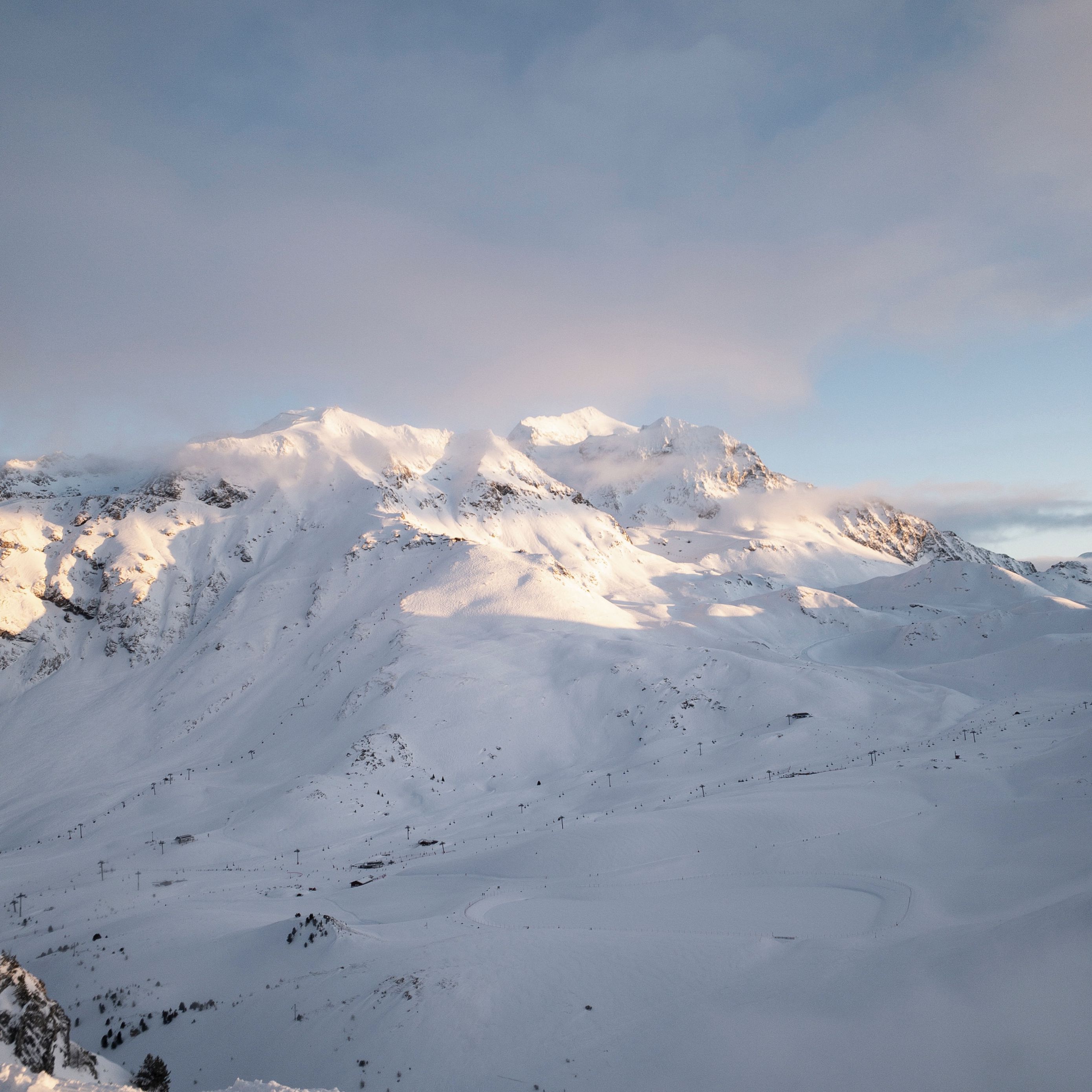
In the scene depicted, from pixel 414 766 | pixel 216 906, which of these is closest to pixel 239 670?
pixel 414 766

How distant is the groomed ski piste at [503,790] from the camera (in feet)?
54.6

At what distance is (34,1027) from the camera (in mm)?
13258

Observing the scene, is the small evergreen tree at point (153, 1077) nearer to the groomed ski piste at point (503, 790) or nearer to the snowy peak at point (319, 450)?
the groomed ski piste at point (503, 790)

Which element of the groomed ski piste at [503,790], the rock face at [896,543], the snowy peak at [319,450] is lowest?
the groomed ski piste at [503,790]

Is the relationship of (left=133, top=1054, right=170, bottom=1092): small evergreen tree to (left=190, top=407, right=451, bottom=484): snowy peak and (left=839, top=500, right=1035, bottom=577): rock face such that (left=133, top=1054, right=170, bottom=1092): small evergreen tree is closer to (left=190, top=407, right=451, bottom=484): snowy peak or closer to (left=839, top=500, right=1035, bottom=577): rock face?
(left=190, top=407, right=451, bottom=484): snowy peak

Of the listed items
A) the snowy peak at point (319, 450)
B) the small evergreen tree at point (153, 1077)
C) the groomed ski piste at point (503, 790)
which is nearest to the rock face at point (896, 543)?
the groomed ski piste at point (503, 790)

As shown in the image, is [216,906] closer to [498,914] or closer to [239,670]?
[498,914]

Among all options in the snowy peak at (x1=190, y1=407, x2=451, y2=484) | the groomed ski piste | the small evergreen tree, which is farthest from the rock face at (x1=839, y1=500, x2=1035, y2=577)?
the small evergreen tree

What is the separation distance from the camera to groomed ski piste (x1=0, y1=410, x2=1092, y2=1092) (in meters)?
16.6

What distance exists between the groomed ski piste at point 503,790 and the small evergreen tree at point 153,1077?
5.83 feet

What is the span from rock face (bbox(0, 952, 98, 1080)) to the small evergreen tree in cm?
131

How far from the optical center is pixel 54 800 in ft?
212

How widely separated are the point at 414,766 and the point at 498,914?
3452 cm

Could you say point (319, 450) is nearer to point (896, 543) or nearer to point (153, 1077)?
point (153, 1077)
